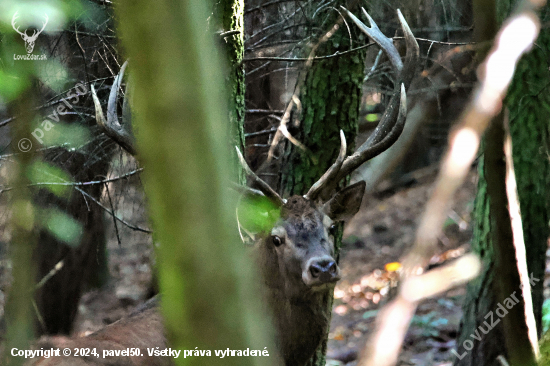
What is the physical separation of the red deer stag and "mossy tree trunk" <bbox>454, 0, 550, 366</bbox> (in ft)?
4.44

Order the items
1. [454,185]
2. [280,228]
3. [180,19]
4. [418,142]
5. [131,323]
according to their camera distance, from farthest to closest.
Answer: [418,142] < [280,228] < [131,323] < [454,185] < [180,19]

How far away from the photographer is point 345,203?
458cm

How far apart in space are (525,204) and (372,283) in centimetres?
527

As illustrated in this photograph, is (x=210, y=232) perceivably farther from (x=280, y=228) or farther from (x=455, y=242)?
(x=455, y=242)

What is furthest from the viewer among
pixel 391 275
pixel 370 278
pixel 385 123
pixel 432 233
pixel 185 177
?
pixel 370 278

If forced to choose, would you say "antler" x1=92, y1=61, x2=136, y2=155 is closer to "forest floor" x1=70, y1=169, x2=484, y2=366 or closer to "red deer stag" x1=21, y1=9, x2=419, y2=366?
"red deer stag" x1=21, y1=9, x2=419, y2=366

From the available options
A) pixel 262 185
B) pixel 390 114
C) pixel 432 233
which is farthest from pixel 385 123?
pixel 432 233

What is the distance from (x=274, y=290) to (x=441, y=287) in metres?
3.25

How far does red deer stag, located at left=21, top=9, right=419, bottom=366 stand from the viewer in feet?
12.4

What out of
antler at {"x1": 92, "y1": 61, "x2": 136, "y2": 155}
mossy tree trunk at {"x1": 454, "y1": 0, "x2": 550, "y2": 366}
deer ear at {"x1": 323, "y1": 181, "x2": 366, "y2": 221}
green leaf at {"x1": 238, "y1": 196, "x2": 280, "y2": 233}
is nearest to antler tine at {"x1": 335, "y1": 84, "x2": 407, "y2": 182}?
deer ear at {"x1": 323, "y1": 181, "x2": 366, "y2": 221}

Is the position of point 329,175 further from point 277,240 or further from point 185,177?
point 185,177

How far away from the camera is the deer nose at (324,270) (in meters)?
3.75

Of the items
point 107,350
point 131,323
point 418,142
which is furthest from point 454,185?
point 418,142

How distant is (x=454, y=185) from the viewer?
827 millimetres
